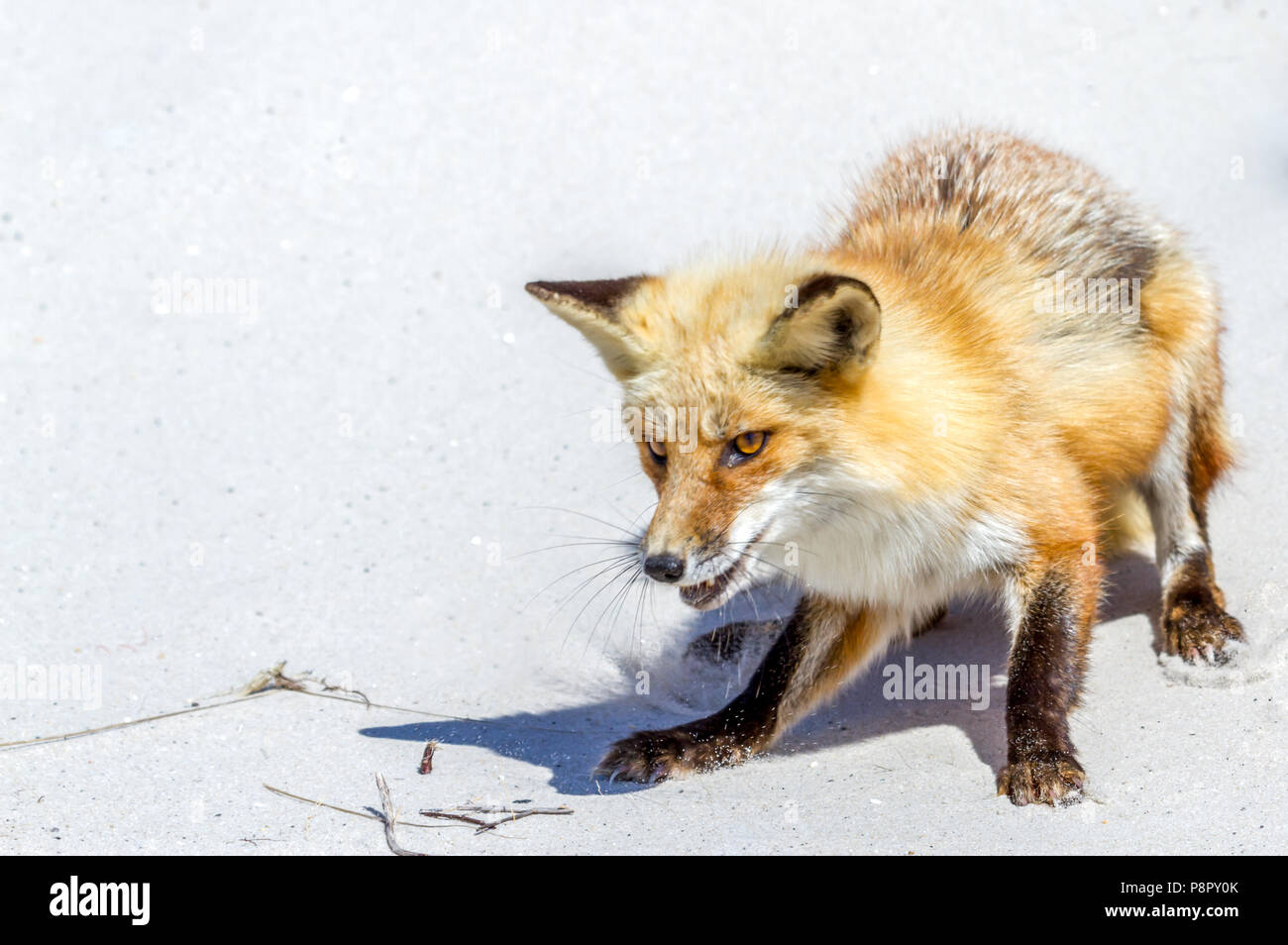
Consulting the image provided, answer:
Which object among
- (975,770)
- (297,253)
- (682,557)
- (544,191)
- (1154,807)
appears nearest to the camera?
(682,557)

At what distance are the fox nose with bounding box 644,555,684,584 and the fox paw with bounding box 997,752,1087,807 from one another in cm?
148

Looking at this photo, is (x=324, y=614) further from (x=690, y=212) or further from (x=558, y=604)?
(x=690, y=212)

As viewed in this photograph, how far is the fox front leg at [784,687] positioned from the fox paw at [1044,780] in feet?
3.26

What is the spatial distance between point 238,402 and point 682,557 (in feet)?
14.2

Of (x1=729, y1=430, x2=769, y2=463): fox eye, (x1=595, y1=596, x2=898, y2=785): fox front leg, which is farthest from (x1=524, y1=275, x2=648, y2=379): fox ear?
(x1=595, y1=596, x2=898, y2=785): fox front leg

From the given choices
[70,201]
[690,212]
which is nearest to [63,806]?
[70,201]

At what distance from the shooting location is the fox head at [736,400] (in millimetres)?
4047

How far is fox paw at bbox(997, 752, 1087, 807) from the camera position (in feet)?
14.3

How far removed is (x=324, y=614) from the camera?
6.23 metres

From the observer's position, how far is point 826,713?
18.3ft

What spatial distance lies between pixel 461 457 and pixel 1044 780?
3953 millimetres
